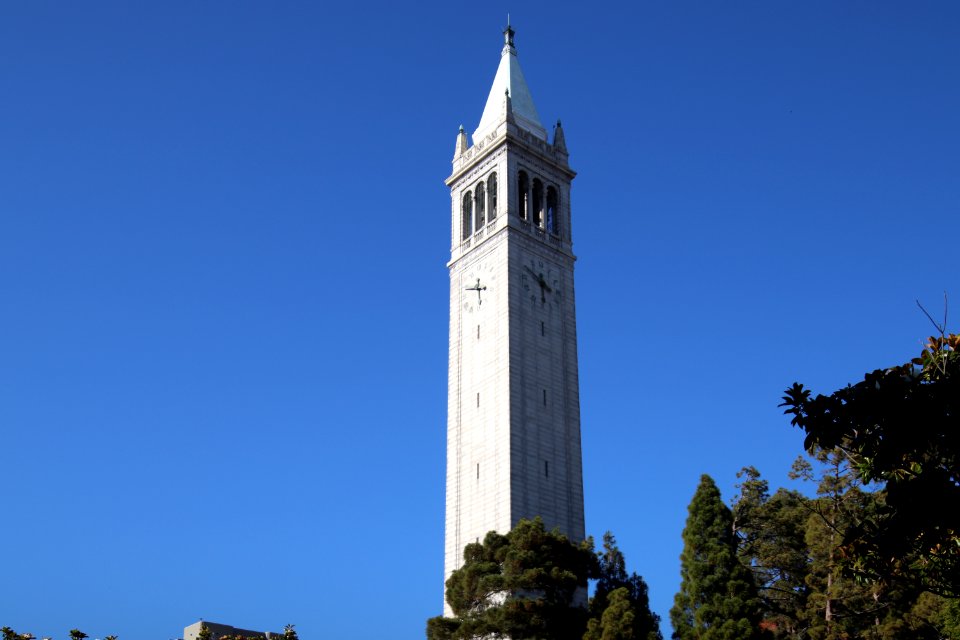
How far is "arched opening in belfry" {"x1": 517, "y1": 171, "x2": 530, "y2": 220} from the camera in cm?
6825

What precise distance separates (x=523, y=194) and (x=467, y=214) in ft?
12.4

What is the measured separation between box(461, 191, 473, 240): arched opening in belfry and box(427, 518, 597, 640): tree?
28611mm

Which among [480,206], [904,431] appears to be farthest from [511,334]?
[904,431]

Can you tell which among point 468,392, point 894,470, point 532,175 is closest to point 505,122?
point 532,175

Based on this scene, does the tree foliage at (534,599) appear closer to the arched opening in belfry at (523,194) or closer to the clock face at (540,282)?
the clock face at (540,282)

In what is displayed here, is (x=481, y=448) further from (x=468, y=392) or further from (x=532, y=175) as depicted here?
(x=532, y=175)

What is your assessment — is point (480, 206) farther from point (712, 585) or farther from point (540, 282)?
point (712, 585)

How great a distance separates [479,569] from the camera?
43281 mm

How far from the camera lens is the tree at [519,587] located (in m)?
41.4

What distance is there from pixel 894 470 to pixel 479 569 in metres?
23.6

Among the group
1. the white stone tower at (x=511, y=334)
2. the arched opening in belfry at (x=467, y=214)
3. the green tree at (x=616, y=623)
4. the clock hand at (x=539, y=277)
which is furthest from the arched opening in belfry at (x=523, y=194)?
the green tree at (x=616, y=623)

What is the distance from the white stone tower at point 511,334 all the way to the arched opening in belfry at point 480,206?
62mm

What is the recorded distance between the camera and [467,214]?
70.6 m

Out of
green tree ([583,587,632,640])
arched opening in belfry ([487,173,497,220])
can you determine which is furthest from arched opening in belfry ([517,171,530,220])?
green tree ([583,587,632,640])
